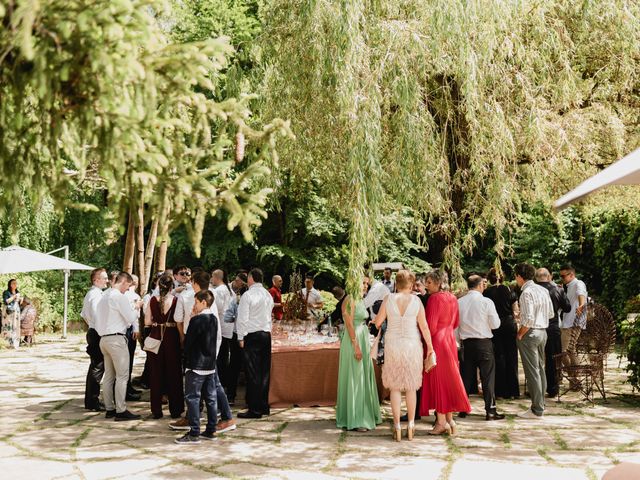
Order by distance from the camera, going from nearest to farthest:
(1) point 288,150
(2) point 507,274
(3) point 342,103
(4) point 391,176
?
(3) point 342,103 < (4) point 391,176 < (1) point 288,150 < (2) point 507,274

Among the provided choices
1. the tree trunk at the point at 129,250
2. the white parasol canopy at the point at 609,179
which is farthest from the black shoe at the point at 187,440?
the tree trunk at the point at 129,250

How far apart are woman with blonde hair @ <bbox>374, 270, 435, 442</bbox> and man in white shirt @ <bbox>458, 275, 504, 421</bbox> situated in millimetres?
1145

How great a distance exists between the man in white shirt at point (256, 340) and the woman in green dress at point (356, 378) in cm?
115

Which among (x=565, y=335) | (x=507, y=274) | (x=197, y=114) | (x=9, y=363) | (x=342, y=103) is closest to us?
(x=197, y=114)

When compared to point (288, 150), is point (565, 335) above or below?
below

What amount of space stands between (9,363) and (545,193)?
452 inches

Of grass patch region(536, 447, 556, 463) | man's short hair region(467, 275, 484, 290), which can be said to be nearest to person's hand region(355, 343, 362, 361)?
man's short hair region(467, 275, 484, 290)

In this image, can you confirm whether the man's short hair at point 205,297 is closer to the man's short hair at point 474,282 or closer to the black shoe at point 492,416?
the man's short hair at point 474,282

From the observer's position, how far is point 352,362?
9.15 m

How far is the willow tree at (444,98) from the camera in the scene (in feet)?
28.8

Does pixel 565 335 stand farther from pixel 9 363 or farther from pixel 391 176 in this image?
pixel 9 363

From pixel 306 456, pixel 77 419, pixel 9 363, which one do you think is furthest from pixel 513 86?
pixel 9 363

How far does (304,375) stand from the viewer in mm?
10508

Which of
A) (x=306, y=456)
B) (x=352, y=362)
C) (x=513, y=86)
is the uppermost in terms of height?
(x=513, y=86)
